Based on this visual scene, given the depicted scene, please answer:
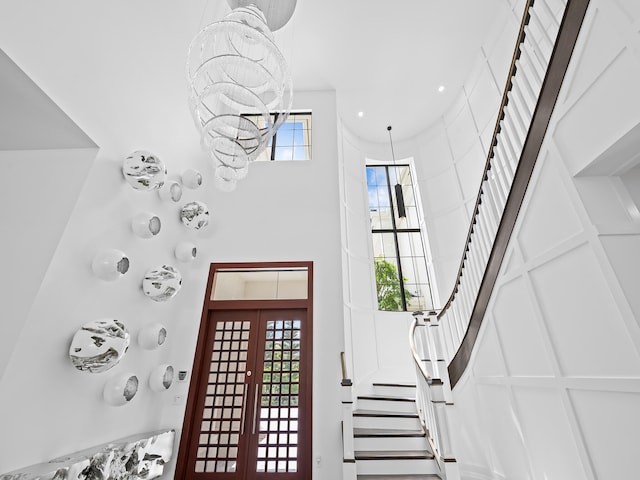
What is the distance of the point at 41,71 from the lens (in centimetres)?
208

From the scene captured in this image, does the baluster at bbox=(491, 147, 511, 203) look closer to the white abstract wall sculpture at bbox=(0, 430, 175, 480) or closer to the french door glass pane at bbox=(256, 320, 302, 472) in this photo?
the french door glass pane at bbox=(256, 320, 302, 472)

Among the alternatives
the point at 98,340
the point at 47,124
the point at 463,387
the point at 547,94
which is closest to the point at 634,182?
the point at 547,94

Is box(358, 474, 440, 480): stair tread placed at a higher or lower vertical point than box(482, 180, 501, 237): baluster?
lower

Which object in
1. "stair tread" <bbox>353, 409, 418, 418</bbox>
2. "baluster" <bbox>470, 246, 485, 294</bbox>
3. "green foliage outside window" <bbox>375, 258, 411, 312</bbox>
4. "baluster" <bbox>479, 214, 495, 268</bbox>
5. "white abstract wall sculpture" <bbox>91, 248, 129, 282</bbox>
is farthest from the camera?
"green foliage outside window" <bbox>375, 258, 411, 312</bbox>

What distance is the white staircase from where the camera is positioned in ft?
9.75

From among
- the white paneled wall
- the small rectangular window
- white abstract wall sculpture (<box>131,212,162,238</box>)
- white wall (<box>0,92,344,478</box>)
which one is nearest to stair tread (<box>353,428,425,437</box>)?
white wall (<box>0,92,344,478</box>)

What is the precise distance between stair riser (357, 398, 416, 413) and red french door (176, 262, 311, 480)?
31.7 inches

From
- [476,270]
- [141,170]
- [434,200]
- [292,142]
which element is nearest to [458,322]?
[476,270]

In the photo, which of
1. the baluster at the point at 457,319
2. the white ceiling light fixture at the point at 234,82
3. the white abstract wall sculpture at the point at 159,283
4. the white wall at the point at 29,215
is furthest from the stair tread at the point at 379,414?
the white wall at the point at 29,215

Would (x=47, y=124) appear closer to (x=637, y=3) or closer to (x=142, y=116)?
(x=142, y=116)

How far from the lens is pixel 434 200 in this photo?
601 centimetres

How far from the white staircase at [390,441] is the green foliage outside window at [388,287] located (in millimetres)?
1772

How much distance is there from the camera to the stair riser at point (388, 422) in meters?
3.52

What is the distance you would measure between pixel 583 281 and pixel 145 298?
12.3ft
